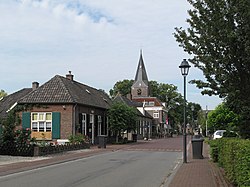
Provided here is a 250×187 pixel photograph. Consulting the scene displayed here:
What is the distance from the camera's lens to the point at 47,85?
41.1 meters

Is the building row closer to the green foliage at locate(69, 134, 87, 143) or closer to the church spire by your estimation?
the green foliage at locate(69, 134, 87, 143)

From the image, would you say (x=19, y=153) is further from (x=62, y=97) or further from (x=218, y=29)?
(x=218, y=29)

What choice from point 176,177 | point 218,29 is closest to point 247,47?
point 218,29

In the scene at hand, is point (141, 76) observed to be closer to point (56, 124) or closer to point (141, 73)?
point (141, 73)

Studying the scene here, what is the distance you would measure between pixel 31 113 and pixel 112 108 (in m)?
10.1

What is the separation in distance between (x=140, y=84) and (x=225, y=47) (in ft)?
304

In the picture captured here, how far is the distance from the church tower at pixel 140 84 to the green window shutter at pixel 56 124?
225 feet

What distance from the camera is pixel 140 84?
349ft

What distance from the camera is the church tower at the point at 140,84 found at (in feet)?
347

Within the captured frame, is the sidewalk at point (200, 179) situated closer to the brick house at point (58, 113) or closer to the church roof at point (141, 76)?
the brick house at point (58, 113)

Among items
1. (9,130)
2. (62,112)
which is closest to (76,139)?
(62,112)

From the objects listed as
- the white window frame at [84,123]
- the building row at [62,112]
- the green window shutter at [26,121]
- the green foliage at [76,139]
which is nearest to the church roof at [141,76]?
the building row at [62,112]

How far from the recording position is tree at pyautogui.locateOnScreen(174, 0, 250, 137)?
13.1m

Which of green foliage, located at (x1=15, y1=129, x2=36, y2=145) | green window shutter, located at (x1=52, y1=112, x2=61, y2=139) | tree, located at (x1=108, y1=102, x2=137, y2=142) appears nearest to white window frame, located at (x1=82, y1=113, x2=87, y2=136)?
green window shutter, located at (x1=52, y1=112, x2=61, y2=139)
